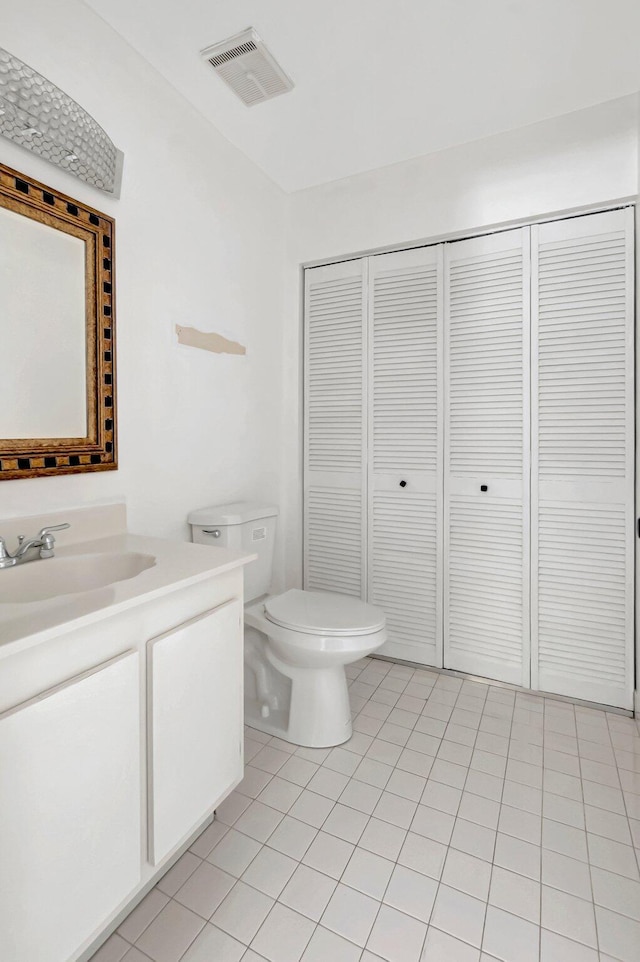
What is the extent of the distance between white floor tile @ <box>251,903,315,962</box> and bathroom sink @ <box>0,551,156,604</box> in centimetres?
86

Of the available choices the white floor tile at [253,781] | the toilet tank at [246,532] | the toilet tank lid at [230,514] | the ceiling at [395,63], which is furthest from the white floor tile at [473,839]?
the ceiling at [395,63]

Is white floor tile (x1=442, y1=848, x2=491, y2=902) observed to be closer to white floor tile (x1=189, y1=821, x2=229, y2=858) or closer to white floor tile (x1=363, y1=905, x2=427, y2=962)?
white floor tile (x1=363, y1=905, x2=427, y2=962)

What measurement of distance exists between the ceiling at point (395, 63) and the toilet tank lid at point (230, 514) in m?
1.56

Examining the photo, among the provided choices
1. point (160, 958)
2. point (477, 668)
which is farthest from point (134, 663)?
point (477, 668)

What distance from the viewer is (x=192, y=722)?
119 cm

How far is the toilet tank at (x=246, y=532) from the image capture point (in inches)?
75.5

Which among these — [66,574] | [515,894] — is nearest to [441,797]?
[515,894]

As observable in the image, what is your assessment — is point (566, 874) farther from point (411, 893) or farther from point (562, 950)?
point (411, 893)

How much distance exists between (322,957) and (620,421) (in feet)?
6.33

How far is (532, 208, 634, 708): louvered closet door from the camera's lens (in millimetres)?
1958

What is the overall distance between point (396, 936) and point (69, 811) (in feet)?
2.52

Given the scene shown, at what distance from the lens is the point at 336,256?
2.50 meters

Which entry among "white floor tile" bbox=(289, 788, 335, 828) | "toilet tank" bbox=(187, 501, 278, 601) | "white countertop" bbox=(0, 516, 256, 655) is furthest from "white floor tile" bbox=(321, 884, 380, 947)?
"toilet tank" bbox=(187, 501, 278, 601)

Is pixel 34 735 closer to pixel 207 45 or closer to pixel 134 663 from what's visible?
pixel 134 663
